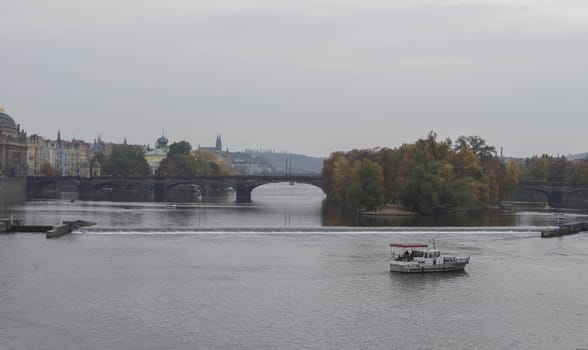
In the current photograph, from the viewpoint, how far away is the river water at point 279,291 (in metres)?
41.9

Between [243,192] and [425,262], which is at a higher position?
[243,192]

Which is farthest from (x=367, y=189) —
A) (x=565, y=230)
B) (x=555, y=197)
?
(x=555, y=197)

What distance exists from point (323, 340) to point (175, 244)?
36.7 metres

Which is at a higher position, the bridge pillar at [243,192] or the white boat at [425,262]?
the bridge pillar at [243,192]

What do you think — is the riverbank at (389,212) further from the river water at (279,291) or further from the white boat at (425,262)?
the white boat at (425,262)

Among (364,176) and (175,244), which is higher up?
(364,176)

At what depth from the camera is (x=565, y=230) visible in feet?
297

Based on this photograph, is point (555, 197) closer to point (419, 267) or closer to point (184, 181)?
point (184, 181)

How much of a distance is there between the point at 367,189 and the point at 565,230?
32.1m

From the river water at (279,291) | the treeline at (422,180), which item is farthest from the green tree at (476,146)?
the river water at (279,291)

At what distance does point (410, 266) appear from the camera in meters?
61.3

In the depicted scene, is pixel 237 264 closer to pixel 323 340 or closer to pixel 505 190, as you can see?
pixel 323 340

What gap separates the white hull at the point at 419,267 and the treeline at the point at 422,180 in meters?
50.7

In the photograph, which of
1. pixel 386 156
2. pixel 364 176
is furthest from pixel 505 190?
pixel 364 176
